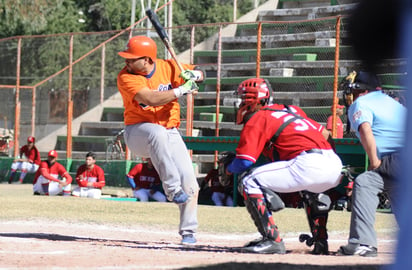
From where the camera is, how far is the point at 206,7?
3706cm

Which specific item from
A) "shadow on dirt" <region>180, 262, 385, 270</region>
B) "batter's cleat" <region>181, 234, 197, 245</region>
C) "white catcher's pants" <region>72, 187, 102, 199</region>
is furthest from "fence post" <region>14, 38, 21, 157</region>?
"shadow on dirt" <region>180, 262, 385, 270</region>

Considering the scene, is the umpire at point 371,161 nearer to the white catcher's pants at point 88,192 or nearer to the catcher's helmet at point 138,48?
the catcher's helmet at point 138,48

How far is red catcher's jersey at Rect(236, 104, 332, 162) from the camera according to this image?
6.33 m

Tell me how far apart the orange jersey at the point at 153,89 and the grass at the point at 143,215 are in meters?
1.94

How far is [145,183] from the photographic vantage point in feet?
51.4

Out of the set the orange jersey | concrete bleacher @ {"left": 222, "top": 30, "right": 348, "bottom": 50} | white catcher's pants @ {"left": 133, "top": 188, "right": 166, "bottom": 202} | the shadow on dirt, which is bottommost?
white catcher's pants @ {"left": 133, "top": 188, "right": 166, "bottom": 202}

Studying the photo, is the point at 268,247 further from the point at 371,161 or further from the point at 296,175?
the point at 371,161

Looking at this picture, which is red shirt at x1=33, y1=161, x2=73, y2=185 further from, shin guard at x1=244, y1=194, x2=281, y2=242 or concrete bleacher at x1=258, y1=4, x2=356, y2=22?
shin guard at x1=244, y1=194, x2=281, y2=242

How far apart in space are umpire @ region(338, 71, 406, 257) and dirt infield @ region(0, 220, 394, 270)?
0.69 feet

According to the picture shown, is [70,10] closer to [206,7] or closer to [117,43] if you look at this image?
[206,7]

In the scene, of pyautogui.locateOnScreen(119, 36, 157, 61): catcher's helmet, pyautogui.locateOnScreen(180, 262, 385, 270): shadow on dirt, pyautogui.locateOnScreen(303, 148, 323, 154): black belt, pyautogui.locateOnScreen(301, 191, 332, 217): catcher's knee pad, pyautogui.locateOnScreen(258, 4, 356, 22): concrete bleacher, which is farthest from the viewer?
pyautogui.locateOnScreen(258, 4, 356, 22): concrete bleacher

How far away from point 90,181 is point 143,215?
5778 mm

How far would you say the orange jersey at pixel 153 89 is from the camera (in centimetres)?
739

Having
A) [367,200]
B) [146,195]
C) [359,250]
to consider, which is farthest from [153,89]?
[146,195]
